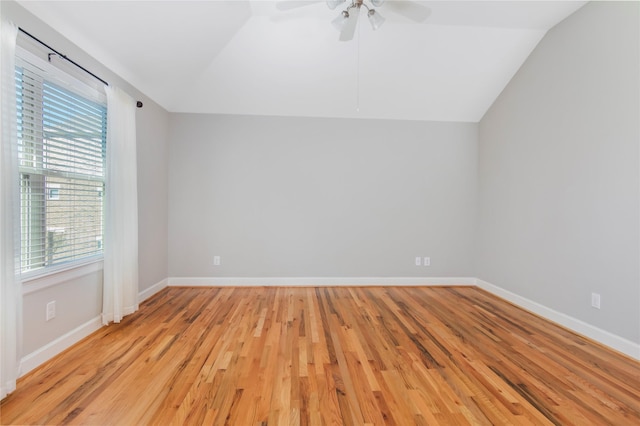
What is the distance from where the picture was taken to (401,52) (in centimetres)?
319

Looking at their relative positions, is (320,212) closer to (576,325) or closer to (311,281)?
(311,281)

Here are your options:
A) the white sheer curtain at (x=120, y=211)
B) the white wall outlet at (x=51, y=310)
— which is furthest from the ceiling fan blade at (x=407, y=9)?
the white wall outlet at (x=51, y=310)

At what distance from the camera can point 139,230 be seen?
3186 millimetres

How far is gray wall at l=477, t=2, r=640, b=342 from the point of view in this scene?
7.39ft

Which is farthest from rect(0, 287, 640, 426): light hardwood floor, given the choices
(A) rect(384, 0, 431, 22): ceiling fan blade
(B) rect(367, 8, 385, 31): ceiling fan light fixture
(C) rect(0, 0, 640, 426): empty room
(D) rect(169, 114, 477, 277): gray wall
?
(A) rect(384, 0, 431, 22): ceiling fan blade

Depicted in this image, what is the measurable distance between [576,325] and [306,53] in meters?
3.92

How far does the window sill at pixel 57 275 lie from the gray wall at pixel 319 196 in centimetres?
139

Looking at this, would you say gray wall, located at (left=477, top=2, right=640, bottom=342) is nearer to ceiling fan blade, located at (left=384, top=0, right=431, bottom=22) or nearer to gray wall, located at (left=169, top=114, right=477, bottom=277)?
gray wall, located at (left=169, top=114, right=477, bottom=277)

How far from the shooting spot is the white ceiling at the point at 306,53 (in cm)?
240

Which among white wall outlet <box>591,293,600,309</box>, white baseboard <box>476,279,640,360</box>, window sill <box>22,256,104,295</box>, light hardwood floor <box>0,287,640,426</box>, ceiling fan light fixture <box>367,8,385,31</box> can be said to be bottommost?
light hardwood floor <box>0,287,640,426</box>

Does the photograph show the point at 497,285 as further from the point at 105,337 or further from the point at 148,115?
the point at 148,115

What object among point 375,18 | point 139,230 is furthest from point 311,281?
point 375,18

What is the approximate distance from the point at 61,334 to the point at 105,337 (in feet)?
1.01

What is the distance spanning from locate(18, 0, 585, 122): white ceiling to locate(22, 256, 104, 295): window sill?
5.96ft
